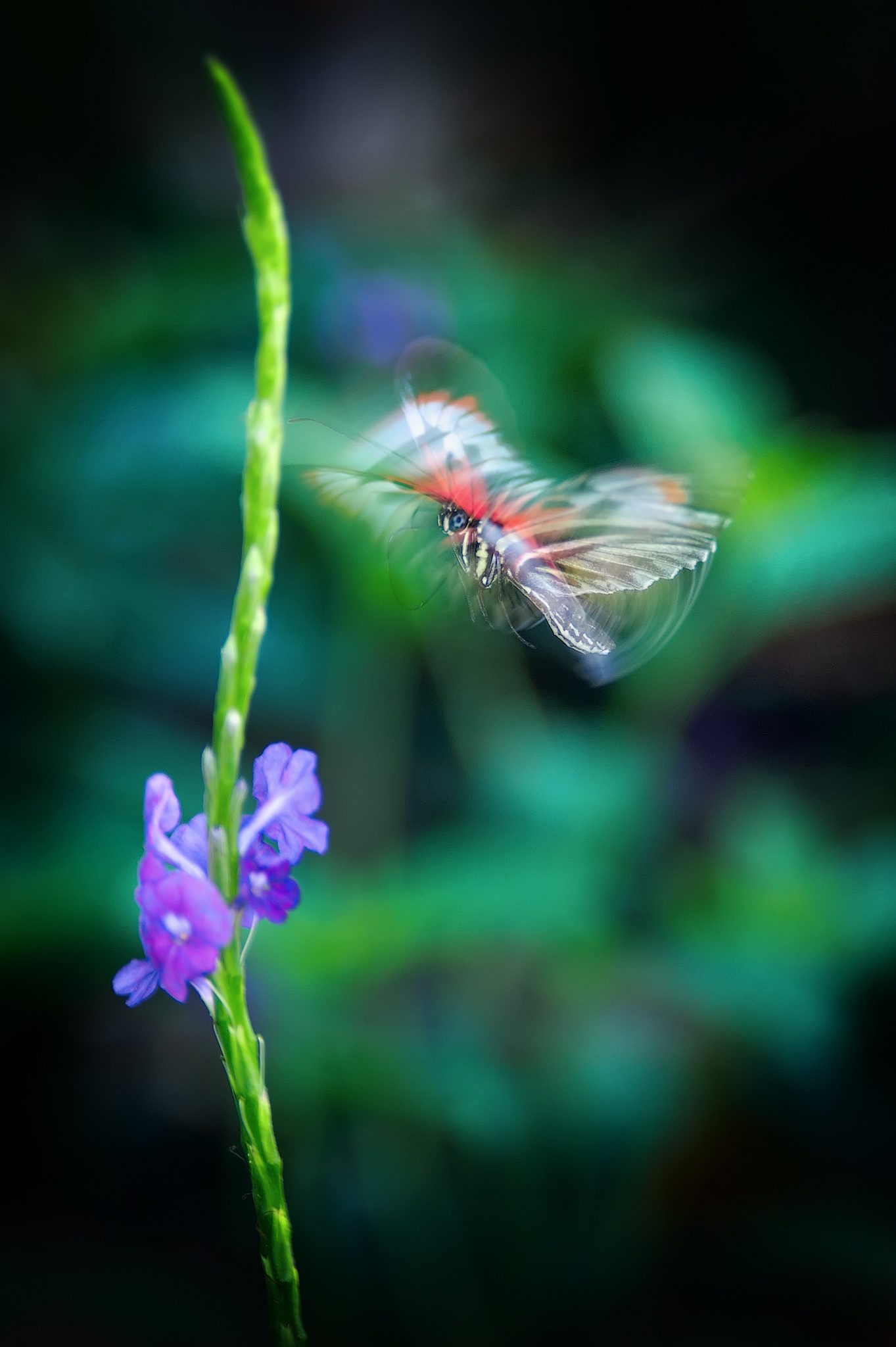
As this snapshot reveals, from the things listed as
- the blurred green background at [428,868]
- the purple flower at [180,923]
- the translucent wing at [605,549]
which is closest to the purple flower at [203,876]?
the purple flower at [180,923]

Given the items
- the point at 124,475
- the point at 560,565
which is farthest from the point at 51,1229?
the point at 560,565

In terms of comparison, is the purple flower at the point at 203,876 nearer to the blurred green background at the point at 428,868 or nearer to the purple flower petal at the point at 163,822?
the purple flower petal at the point at 163,822

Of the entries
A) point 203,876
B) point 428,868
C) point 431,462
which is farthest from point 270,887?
point 428,868

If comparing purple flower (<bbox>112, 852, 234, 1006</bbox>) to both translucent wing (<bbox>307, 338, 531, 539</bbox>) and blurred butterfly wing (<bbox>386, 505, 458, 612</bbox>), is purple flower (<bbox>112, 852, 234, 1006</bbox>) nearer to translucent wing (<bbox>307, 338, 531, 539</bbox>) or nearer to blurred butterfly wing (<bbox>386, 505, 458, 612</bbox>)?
translucent wing (<bbox>307, 338, 531, 539</bbox>)

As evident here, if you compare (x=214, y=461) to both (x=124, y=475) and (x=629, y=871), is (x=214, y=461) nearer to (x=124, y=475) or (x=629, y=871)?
(x=124, y=475)

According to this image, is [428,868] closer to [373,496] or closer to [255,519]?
[373,496]

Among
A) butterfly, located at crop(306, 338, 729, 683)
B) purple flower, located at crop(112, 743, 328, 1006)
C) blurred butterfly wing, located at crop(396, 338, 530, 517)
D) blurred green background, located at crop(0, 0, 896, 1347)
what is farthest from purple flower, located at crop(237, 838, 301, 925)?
blurred green background, located at crop(0, 0, 896, 1347)
